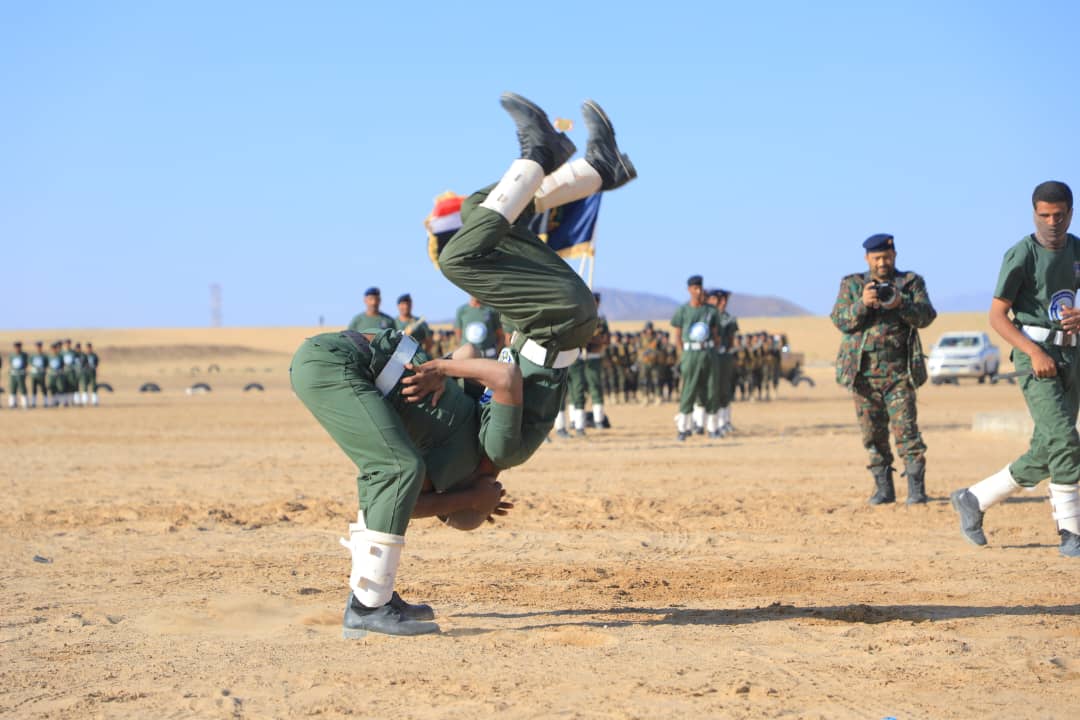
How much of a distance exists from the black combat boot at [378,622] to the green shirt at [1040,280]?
423 centimetres

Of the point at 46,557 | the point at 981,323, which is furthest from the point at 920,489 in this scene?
the point at 981,323

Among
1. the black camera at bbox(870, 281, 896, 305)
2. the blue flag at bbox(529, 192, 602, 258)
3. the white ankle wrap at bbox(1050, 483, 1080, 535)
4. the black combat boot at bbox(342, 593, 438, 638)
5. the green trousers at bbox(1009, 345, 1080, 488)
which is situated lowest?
the black combat boot at bbox(342, 593, 438, 638)

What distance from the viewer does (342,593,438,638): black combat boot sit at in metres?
5.11

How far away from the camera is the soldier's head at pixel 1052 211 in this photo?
714 cm

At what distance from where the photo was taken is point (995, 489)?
7629 millimetres

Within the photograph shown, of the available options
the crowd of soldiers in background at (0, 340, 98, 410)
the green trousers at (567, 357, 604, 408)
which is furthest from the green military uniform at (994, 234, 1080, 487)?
the crowd of soldiers in background at (0, 340, 98, 410)

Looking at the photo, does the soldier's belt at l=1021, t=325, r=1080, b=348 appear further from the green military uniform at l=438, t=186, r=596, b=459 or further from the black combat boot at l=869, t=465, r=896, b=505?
the green military uniform at l=438, t=186, r=596, b=459

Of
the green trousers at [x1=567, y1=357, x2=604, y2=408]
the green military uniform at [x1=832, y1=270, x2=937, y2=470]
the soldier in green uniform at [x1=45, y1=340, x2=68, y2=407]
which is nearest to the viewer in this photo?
the green military uniform at [x1=832, y1=270, x2=937, y2=470]

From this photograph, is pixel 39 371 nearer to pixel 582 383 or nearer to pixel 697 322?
pixel 582 383

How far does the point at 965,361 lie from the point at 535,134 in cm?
3982

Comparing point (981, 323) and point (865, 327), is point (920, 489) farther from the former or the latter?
point (981, 323)

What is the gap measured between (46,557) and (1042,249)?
6366 millimetres

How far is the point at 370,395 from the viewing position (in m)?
5.07

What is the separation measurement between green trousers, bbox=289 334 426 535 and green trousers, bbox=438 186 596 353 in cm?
59
